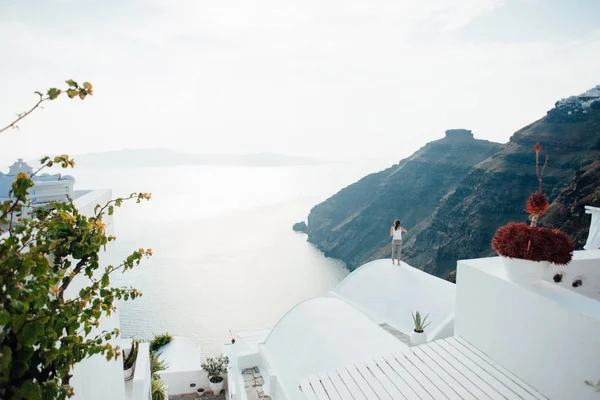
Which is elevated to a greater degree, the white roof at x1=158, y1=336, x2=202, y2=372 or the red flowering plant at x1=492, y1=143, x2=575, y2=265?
the red flowering plant at x1=492, y1=143, x2=575, y2=265

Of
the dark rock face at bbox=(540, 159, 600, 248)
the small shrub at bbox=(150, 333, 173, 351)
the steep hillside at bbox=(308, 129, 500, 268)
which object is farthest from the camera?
the steep hillside at bbox=(308, 129, 500, 268)

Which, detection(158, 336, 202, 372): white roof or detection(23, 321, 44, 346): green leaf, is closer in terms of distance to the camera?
detection(23, 321, 44, 346): green leaf

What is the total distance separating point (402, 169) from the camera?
98.0 metres

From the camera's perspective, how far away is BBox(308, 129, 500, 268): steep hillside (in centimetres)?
8844

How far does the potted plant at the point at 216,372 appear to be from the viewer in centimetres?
1309

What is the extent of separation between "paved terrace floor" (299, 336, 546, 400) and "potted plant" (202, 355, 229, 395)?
9.63 meters

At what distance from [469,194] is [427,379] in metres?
68.4

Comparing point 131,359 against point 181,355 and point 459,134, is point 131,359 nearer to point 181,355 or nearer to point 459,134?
point 181,355

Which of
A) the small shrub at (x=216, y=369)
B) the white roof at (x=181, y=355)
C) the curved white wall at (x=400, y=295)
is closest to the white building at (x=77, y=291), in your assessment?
the curved white wall at (x=400, y=295)

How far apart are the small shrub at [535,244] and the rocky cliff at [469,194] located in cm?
2987

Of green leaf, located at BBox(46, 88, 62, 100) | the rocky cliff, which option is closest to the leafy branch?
green leaf, located at BBox(46, 88, 62, 100)

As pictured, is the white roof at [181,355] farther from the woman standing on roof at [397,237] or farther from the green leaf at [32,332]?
the green leaf at [32,332]

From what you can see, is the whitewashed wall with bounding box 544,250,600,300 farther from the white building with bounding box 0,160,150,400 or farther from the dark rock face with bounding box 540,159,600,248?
the dark rock face with bounding box 540,159,600,248

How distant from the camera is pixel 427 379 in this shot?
4.12m
